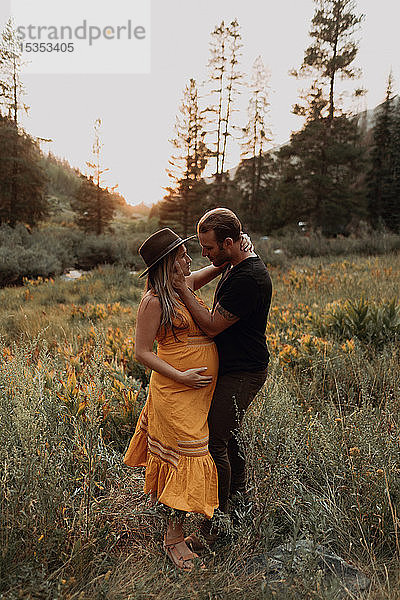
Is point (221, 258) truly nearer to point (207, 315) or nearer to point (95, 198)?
point (207, 315)

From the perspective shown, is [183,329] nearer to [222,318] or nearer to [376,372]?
[222,318]

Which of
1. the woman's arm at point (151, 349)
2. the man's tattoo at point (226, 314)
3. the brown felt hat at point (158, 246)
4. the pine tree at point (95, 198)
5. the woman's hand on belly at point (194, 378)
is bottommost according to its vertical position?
the woman's hand on belly at point (194, 378)

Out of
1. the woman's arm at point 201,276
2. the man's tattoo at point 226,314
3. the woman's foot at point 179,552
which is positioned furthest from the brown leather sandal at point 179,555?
the woman's arm at point 201,276

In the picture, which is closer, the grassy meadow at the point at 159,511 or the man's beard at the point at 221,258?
the grassy meadow at the point at 159,511

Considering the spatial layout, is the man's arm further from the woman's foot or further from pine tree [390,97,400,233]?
pine tree [390,97,400,233]

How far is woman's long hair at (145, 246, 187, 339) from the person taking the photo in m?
2.25

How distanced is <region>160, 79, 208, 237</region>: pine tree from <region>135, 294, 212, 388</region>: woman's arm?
942 inches

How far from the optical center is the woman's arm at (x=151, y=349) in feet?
7.32

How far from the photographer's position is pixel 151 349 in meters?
2.24

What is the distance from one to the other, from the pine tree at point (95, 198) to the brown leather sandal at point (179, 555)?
22986 millimetres

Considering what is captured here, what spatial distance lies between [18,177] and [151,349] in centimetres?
1942

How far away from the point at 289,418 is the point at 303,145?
2484cm

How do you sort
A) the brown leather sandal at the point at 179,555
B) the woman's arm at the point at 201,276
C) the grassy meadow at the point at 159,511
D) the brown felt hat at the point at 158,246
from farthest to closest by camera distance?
the woman's arm at the point at 201,276 < the brown felt hat at the point at 158,246 < the brown leather sandal at the point at 179,555 < the grassy meadow at the point at 159,511

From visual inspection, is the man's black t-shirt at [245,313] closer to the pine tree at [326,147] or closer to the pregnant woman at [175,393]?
the pregnant woman at [175,393]
